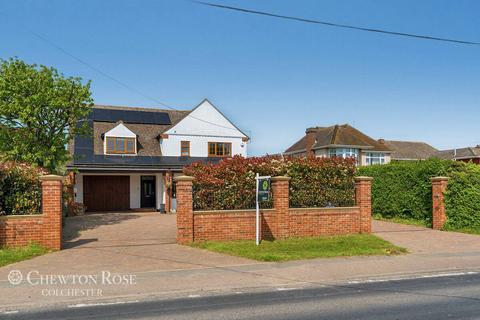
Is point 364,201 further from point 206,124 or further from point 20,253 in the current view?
point 206,124

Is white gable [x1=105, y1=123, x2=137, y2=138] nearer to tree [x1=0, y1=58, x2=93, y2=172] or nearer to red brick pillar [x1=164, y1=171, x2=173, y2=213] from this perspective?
red brick pillar [x1=164, y1=171, x2=173, y2=213]

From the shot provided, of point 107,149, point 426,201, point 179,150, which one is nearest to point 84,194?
point 107,149

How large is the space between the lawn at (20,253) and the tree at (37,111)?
16.6 ft

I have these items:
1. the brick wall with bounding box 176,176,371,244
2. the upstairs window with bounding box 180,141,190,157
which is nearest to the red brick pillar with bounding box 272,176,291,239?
the brick wall with bounding box 176,176,371,244

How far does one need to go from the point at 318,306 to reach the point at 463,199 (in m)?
12.2

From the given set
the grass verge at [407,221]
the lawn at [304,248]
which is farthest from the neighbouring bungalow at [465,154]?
the lawn at [304,248]

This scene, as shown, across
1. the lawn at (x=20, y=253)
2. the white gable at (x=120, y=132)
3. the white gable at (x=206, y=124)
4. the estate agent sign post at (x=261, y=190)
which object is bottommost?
the lawn at (x=20, y=253)

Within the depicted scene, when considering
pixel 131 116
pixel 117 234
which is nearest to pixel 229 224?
pixel 117 234

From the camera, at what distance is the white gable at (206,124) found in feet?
97.7

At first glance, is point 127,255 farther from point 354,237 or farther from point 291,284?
point 354,237

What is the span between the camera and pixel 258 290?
8094 millimetres

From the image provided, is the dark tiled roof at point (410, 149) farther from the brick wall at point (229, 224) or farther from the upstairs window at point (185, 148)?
the brick wall at point (229, 224)

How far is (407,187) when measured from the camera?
1888cm

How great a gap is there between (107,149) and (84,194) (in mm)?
3265
